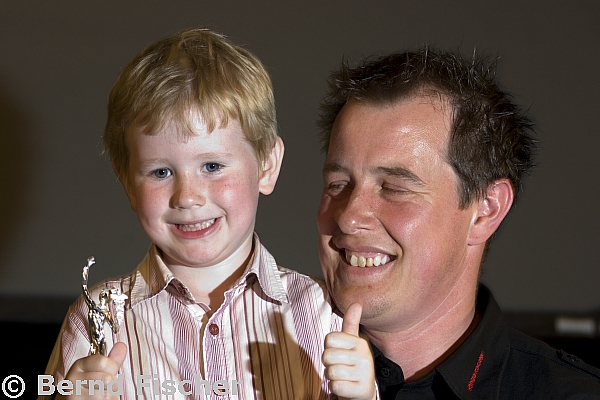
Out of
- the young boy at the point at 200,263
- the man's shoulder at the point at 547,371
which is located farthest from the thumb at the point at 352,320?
the man's shoulder at the point at 547,371

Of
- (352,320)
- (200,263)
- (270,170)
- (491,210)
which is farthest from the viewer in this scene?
(491,210)

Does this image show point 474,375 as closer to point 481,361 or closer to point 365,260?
point 481,361

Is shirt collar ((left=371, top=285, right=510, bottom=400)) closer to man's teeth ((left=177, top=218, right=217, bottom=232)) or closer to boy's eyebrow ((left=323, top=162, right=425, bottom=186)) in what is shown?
boy's eyebrow ((left=323, top=162, right=425, bottom=186))

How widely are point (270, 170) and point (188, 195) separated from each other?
8.6 inches

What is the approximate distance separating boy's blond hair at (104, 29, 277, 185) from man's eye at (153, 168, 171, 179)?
0.06 meters

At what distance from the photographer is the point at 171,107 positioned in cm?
141

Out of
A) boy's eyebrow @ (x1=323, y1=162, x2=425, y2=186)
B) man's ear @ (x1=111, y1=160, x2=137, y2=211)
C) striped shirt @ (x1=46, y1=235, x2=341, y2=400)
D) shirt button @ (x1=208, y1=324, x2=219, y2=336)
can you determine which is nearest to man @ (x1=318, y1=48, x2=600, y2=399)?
boy's eyebrow @ (x1=323, y1=162, x2=425, y2=186)

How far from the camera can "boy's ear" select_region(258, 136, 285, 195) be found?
5.06 ft

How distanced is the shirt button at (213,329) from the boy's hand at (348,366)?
0.22 m

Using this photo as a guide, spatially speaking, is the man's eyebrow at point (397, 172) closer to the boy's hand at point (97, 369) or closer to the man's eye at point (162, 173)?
the man's eye at point (162, 173)

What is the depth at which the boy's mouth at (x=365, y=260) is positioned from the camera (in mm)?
1538

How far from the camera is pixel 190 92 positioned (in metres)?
1.44

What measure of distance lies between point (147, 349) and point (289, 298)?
0.83ft

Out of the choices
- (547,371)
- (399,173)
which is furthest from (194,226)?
(547,371)
